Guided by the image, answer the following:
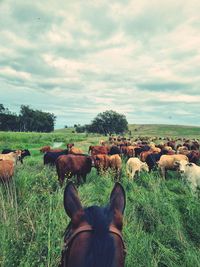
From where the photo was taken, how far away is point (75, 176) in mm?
11844

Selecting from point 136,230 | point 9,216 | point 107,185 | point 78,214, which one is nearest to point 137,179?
point 107,185

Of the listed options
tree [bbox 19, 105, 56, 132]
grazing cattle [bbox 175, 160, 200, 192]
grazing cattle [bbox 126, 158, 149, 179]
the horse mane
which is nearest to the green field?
the horse mane

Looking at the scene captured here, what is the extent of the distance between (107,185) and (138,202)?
242cm

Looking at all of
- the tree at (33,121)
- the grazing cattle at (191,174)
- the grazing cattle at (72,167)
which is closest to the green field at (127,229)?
the grazing cattle at (191,174)

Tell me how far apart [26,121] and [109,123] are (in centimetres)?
2871

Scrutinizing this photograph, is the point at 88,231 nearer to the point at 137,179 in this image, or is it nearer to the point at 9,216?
the point at 9,216

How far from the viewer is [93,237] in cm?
181

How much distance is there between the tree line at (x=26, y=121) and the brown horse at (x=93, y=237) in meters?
95.3

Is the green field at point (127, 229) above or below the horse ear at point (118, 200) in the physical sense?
below

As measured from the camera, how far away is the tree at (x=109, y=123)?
10056 cm

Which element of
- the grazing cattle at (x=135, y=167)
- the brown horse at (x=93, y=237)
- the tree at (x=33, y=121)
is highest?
the tree at (x=33, y=121)

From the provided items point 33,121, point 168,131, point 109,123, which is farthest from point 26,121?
point 168,131

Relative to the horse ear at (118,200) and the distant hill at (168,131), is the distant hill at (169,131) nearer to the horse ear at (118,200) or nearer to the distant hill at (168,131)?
the distant hill at (168,131)

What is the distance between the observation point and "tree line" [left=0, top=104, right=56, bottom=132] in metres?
95.2
